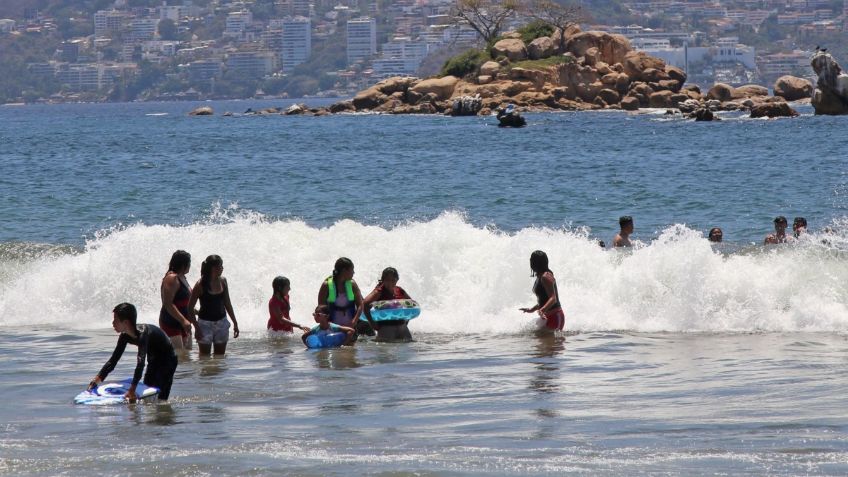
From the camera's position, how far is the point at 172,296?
12.2m

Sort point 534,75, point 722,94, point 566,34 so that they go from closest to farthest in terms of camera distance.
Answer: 1. point 722,94
2. point 534,75
3. point 566,34

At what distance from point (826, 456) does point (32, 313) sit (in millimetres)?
12487

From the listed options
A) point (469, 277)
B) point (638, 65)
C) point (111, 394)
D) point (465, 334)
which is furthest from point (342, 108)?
point (111, 394)

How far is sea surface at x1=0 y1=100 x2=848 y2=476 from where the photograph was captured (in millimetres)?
9023

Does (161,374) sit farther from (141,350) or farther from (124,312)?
(124,312)

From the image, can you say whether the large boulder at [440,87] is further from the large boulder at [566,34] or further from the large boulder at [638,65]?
the large boulder at [638,65]

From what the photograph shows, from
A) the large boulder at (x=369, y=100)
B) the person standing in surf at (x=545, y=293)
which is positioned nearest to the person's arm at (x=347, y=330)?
the person standing in surf at (x=545, y=293)

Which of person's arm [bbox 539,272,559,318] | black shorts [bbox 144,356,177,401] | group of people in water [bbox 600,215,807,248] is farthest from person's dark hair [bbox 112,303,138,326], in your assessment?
group of people in water [bbox 600,215,807,248]

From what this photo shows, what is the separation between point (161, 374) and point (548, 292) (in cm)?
494

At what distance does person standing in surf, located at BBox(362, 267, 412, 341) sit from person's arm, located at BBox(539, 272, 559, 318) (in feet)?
4.85

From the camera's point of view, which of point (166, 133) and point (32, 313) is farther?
point (166, 133)

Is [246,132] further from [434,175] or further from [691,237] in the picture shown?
[691,237]

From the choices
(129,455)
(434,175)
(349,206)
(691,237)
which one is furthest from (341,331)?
(434,175)

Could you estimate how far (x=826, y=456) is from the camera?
8492 mm
